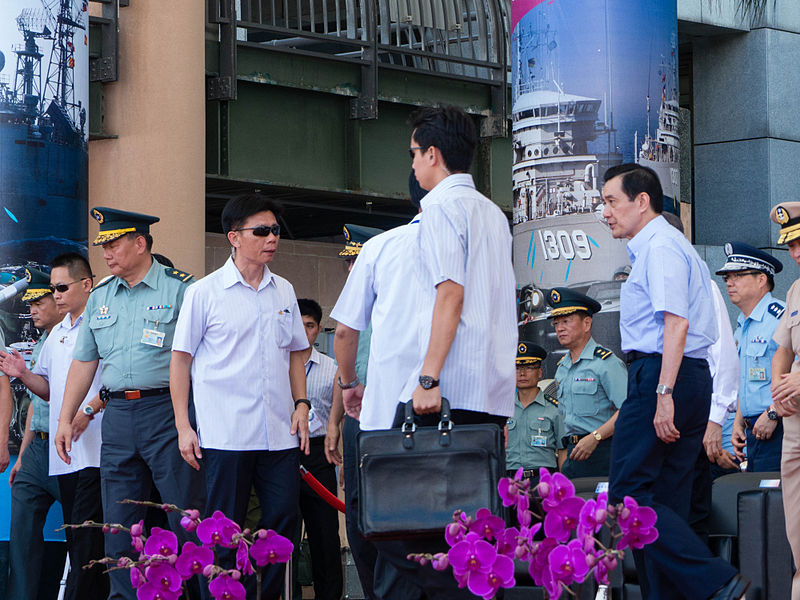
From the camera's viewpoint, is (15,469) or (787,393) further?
(15,469)

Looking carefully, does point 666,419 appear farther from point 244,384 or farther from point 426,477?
point 244,384

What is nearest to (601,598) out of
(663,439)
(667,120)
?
(663,439)

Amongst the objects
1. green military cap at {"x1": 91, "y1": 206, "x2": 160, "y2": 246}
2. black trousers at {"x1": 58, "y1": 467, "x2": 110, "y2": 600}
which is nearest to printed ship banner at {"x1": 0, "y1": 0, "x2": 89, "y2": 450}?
black trousers at {"x1": 58, "y1": 467, "x2": 110, "y2": 600}

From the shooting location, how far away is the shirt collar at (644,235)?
18.9ft

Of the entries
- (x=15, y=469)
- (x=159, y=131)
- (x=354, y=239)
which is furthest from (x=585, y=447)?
(x=159, y=131)

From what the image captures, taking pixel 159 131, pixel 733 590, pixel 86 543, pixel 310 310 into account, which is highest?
pixel 159 131

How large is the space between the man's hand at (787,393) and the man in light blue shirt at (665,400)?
0.46 meters

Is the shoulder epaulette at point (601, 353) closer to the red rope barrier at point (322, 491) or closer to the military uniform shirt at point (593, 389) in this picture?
the military uniform shirt at point (593, 389)

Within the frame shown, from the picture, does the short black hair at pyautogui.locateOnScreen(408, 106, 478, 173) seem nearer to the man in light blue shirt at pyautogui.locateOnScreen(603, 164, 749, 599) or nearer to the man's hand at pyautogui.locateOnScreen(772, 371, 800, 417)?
the man in light blue shirt at pyautogui.locateOnScreen(603, 164, 749, 599)

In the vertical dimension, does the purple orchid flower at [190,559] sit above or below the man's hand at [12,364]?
below

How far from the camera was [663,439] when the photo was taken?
5434 mm

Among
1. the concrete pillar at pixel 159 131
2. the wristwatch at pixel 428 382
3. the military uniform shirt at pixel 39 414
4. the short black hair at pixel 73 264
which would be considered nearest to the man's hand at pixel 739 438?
the wristwatch at pixel 428 382

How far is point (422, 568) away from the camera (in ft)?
14.7

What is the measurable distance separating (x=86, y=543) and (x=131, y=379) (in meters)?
1.11
